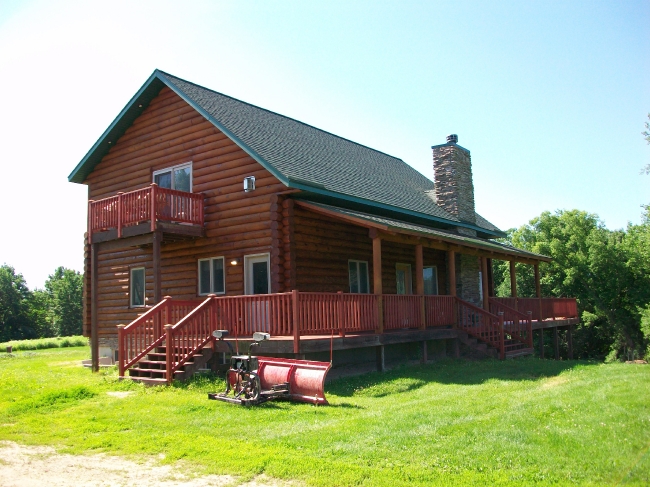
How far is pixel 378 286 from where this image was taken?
15.2m

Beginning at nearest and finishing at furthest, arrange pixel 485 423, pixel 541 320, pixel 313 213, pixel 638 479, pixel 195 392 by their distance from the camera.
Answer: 1. pixel 638 479
2. pixel 485 423
3. pixel 195 392
4. pixel 313 213
5. pixel 541 320

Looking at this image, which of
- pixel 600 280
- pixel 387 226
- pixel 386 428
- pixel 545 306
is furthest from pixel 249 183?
pixel 600 280

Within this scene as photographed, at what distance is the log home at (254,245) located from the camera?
1424cm

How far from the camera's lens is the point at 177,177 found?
19.1 metres

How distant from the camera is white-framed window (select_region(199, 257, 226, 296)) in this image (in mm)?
17547

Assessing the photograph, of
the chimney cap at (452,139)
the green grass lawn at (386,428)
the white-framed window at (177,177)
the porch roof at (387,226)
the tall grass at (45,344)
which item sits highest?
the chimney cap at (452,139)

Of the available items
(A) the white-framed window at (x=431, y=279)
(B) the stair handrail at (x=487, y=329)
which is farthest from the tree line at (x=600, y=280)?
(B) the stair handrail at (x=487, y=329)

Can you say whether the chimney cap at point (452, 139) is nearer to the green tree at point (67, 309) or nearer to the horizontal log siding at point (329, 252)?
the horizontal log siding at point (329, 252)

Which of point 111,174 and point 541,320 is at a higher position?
point 111,174

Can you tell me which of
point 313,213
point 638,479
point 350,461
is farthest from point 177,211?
point 638,479

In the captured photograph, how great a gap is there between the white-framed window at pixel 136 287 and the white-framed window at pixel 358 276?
686 cm

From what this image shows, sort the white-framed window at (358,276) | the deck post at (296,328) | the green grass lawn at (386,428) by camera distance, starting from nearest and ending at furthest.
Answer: the green grass lawn at (386,428)
the deck post at (296,328)
the white-framed window at (358,276)

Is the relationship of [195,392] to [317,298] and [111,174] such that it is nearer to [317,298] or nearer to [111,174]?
[317,298]

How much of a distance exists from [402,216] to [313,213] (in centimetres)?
486
